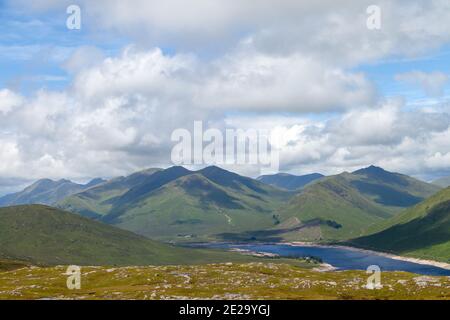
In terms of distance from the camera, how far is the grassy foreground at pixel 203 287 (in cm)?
13040

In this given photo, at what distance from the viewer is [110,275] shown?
188 m

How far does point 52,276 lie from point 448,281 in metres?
141

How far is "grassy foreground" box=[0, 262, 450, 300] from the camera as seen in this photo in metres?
130

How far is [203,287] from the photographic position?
5960 inches
